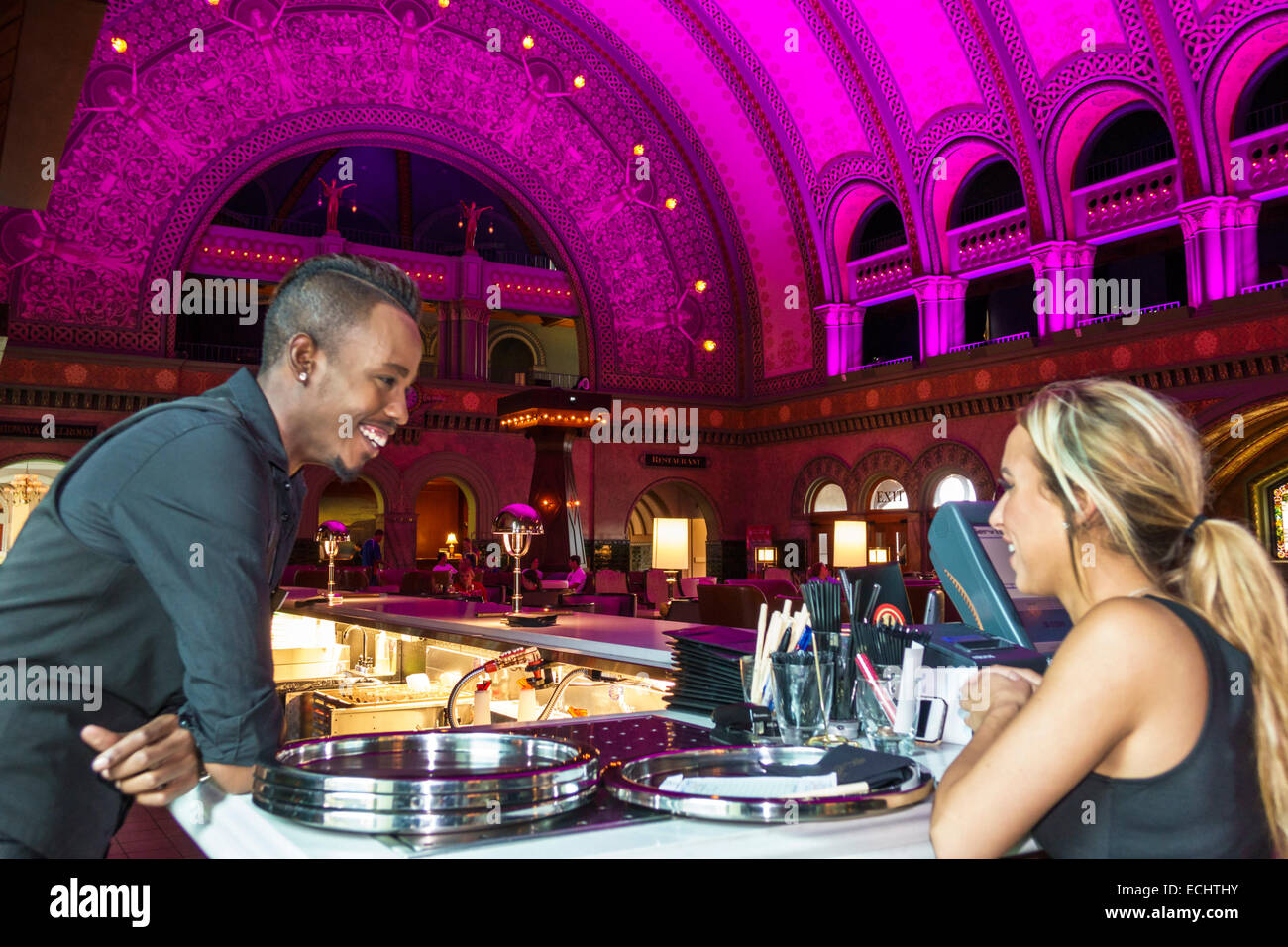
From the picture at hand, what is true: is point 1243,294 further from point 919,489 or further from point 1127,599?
point 1127,599

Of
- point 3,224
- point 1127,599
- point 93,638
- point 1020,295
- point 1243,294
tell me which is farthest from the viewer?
point 1020,295

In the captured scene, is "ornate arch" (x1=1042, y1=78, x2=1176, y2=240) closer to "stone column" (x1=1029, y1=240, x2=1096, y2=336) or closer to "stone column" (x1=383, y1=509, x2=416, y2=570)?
"stone column" (x1=1029, y1=240, x2=1096, y2=336)

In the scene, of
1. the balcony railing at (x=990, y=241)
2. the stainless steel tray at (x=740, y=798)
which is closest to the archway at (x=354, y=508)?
the balcony railing at (x=990, y=241)

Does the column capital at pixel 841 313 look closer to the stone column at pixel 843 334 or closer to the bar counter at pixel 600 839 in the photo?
the stone column at pixel 843 334

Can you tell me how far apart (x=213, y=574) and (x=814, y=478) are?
15552 millimetres

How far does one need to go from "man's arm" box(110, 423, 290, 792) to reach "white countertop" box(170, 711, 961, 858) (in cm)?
9

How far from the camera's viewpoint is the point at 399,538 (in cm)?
1487

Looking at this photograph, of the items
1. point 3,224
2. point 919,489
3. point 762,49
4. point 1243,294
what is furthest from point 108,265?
point 1243,294

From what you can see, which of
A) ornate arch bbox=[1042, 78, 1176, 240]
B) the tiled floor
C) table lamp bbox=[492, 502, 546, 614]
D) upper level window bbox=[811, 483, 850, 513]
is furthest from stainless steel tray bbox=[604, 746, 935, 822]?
upper level window bbox=[811, 483, 850, 513]

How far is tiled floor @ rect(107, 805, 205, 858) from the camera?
3.49 m

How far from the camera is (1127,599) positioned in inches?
→ 36.8

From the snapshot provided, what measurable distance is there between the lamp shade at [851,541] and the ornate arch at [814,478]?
330mm

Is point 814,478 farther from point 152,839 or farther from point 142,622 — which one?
point 142,622
